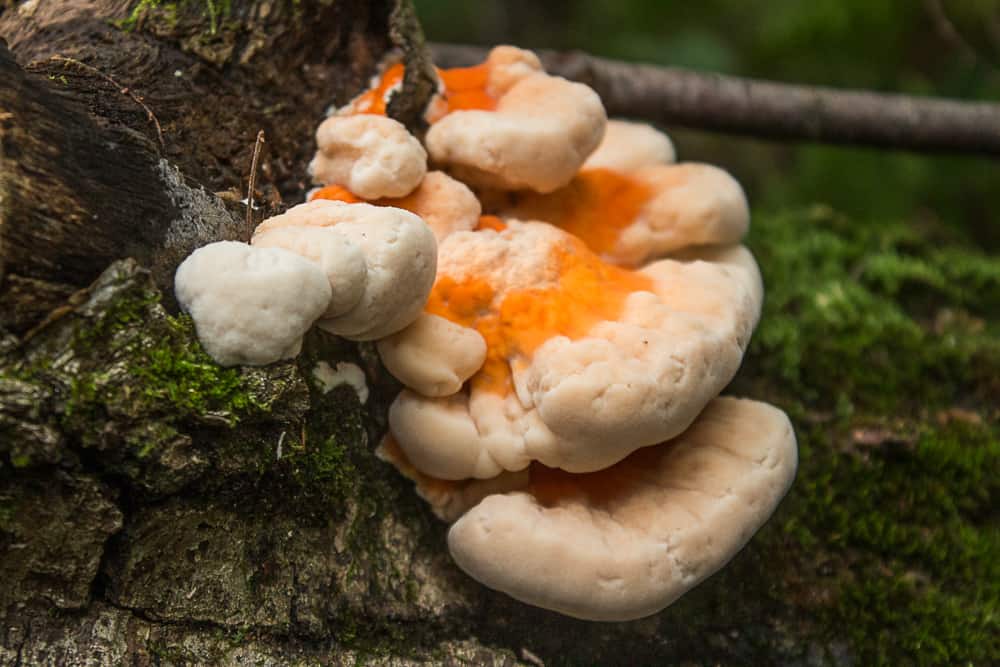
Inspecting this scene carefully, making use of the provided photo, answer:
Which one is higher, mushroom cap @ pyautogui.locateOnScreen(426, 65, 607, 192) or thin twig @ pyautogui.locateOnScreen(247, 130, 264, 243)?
thin twig @ pyautogui.locateOnScreen(247, 130, 264, 243)

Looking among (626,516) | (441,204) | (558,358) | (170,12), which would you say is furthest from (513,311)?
(170,12)

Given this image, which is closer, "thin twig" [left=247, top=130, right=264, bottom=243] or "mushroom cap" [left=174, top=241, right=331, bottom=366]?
"mushroom cap" [left=174, top=241, right=331, bottom=366]

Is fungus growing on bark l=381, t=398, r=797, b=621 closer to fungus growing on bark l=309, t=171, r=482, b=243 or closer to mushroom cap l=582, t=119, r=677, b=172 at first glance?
fungus growing on bark l=309, t=171, r=482, b=243

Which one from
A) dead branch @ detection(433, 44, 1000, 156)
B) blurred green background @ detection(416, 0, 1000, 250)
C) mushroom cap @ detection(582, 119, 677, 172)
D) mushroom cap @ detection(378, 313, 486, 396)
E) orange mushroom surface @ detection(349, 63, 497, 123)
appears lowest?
blurred green background @ detection(416, 0, 1000, 250)

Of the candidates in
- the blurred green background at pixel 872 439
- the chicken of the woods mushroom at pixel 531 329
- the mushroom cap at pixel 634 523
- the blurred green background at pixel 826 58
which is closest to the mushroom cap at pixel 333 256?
the chicken of the woods mushroom at pixel 531 329

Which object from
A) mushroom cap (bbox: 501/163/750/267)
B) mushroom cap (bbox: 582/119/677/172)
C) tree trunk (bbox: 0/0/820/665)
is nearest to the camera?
tree trunk (bbox: 0/0/820/665)

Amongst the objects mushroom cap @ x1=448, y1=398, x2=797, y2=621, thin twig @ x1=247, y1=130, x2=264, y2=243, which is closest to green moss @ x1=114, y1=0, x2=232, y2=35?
thin twig @ x1=247, y1=130, x2=264, y2=243
